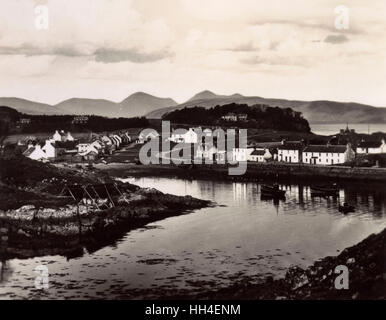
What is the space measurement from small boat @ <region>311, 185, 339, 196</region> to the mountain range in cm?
346

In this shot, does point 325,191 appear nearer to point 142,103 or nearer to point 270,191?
point 270,191

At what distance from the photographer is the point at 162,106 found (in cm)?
1434

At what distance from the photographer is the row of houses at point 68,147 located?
14938 millimetres

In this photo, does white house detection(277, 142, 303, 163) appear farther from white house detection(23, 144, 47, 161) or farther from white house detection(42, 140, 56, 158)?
white house detection(23, 144, 47, 161)

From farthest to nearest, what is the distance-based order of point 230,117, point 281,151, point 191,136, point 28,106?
point 281,151, point 191,136, point 230,117, point 28,106

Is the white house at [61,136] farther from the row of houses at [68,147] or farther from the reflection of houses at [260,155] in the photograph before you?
the reflection of houses at [260,155]

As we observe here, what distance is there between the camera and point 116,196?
14.9 metres

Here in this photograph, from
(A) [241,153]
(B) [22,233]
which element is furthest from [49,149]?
(A) [241,153]

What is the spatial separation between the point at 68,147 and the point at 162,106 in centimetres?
306

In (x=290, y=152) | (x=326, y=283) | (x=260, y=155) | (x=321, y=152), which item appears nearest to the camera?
(x=326, y=283)

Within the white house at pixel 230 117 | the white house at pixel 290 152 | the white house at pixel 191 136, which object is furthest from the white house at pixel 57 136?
the white house at pixel 290 152

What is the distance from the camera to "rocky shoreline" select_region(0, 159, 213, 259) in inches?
532
